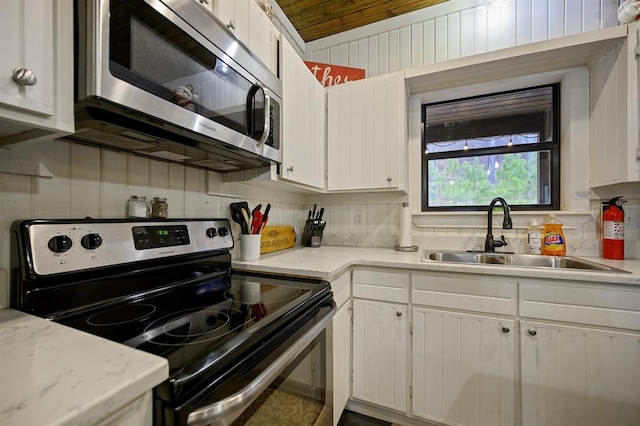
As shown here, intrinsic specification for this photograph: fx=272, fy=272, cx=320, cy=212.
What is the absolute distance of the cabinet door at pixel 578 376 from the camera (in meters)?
1.16

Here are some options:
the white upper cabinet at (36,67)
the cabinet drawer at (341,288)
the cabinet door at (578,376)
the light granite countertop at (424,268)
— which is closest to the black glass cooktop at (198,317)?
the light granite countertop at (424,268)

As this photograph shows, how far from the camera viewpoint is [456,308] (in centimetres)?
139

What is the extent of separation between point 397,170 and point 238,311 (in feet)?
4.71

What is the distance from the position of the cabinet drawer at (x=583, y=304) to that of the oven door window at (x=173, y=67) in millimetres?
1492

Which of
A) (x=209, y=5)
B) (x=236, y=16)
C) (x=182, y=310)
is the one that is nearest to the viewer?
(x=182, y=310)

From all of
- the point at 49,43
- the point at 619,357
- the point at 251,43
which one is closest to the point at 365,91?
the point at 251,43

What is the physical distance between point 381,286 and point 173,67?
1.36 meters

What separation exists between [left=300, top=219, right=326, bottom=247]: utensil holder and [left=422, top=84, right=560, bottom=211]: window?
33.8 inches

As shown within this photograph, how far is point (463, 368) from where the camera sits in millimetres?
1365

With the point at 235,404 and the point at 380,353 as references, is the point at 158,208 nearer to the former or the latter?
the point at 235,404

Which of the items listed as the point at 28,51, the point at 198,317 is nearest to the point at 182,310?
the point at 198,317

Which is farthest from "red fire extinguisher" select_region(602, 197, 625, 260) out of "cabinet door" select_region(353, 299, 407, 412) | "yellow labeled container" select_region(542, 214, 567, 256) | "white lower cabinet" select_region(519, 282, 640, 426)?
"cabinet door" select_region(353, 299, 407, 412)

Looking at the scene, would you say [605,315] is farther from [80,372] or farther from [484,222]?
[80,372]

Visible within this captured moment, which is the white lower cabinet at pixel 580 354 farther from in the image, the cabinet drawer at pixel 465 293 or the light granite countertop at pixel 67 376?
the light granite countertop at pixel 67 376
